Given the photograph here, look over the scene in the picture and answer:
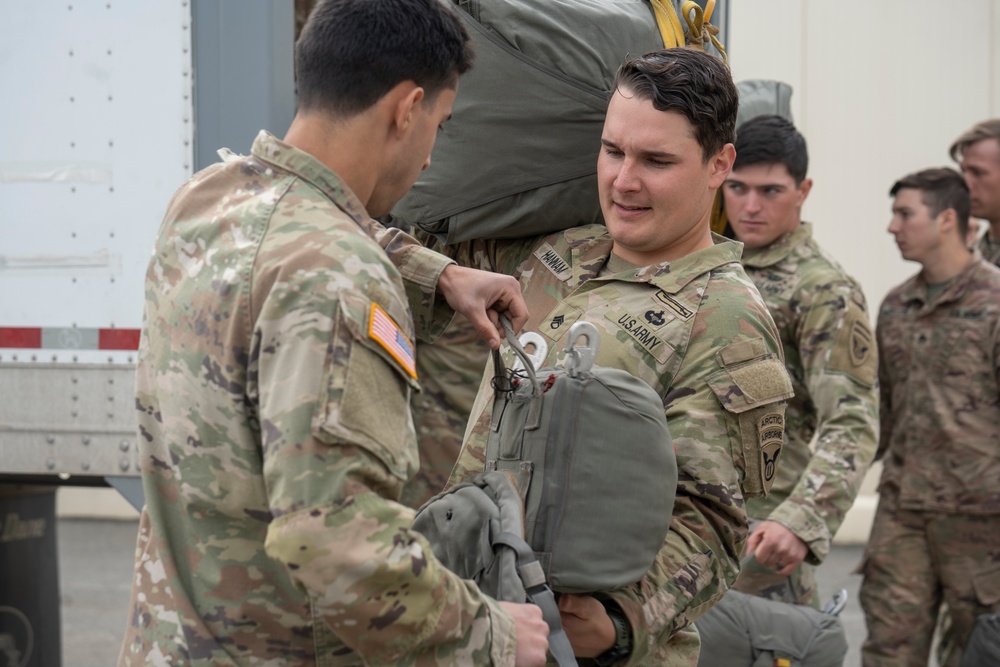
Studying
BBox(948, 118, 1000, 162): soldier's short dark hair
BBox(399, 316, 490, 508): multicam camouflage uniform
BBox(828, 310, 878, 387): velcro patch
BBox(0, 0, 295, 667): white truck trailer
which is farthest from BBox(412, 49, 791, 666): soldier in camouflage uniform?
BBox(948, 118, 1000, 162): soldier's short dark hair

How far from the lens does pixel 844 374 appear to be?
351 centimetres

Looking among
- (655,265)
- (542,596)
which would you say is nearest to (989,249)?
(655,265)

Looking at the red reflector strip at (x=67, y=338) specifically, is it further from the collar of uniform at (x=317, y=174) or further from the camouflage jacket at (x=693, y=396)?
the collar of uniform at (x=317, y=174)

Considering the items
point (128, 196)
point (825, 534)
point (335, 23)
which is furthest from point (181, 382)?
point (825, 534)

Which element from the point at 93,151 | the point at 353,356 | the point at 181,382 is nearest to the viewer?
the point at 353,356

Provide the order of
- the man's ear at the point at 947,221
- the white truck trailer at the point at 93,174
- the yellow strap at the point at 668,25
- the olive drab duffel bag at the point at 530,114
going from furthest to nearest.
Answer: the man's ear at the point at 947,221, the white truck trailer at the point at 93,174, the yellow strap at the point at 668,25, the olive drab duffel bag at the point at 530,114

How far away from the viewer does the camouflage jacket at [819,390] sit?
3352 mm

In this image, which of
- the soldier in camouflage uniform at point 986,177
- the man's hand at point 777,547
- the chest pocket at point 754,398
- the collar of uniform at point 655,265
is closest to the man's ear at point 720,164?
the collar of uniform at point 655,265

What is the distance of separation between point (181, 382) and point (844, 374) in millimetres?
2371

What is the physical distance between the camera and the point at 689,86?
2139 millimetres

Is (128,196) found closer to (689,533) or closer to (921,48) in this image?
(689,533)

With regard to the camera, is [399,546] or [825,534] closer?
[399,546]

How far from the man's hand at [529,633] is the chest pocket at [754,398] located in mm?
528

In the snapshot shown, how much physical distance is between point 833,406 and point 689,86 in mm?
1621
